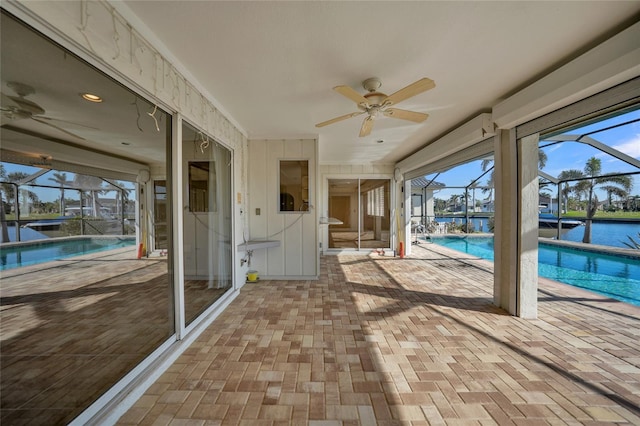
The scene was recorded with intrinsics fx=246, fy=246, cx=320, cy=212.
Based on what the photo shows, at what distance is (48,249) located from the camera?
4.19ft

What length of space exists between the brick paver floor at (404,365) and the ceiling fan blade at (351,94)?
Answer: 2274mm

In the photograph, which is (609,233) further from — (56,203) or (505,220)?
(56,203)

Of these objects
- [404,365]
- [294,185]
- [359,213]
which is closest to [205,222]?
[294,185]

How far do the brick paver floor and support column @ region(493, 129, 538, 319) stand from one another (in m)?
0.25

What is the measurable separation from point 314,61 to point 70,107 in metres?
1.67

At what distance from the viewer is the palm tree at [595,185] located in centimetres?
653

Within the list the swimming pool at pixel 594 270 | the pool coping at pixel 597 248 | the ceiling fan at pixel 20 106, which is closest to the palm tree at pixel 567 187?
the pool coping at pixel 597 248

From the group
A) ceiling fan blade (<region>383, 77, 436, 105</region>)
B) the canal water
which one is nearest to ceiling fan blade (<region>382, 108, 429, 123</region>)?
ceiling fan blade (<region>383, 77, 436, 105</region>)

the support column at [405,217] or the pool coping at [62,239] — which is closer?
the pool coping at [62,239]

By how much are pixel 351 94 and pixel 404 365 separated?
7.61 feet

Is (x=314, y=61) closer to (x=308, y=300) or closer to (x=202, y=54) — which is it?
(x=202, y=54)

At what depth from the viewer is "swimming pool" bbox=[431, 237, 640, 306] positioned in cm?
436

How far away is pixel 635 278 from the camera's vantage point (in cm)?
501

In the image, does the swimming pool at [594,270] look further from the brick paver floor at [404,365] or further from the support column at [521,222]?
the support column at [521,222]
